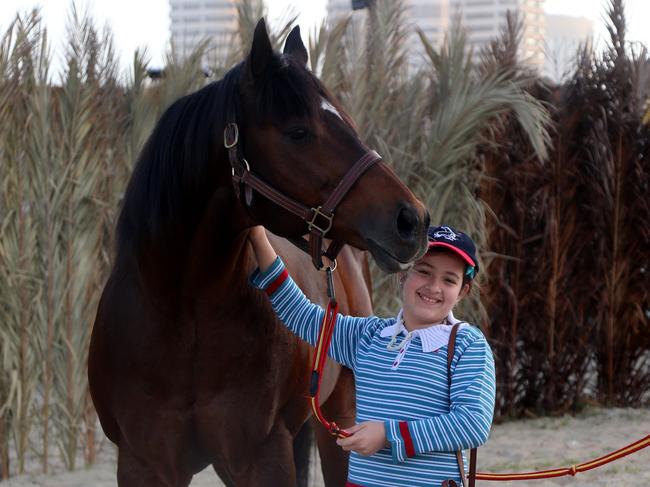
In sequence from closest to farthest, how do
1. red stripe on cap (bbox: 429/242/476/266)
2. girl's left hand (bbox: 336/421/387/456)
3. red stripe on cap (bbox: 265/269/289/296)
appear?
girl's left hand (bbox: 336/421/387/456)
red stripe on cap (bbox: 429/242/476/266)
red stripe on cap (bbox: 265/269/289/296)

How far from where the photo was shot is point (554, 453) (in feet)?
18.7

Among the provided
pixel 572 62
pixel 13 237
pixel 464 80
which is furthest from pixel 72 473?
pixel 572 62

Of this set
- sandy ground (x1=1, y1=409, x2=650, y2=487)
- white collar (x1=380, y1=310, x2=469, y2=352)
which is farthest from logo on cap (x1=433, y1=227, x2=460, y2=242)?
sandy ground (x1=1, y1=409, x2=650, y2=487)

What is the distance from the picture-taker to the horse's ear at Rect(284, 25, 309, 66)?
2488mm

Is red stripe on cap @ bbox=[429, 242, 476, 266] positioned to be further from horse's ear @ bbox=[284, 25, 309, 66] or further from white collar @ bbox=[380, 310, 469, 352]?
horse's ear @ bbox=[284, 25, 309, 66]

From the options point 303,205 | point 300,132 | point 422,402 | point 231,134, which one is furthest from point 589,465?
point 231,134

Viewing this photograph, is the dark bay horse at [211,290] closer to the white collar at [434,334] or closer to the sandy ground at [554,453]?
the white collar at [434,334]

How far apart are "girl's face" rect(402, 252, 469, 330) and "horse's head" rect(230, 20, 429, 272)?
0.25 feet

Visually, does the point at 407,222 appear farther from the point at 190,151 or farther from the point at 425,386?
the point at 190,151

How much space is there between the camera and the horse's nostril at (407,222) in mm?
2008

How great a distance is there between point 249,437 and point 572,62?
535 centimetres

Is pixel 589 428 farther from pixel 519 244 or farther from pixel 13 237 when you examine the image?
pixel 13 237

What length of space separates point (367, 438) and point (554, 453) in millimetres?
4123

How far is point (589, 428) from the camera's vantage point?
20.9ft
